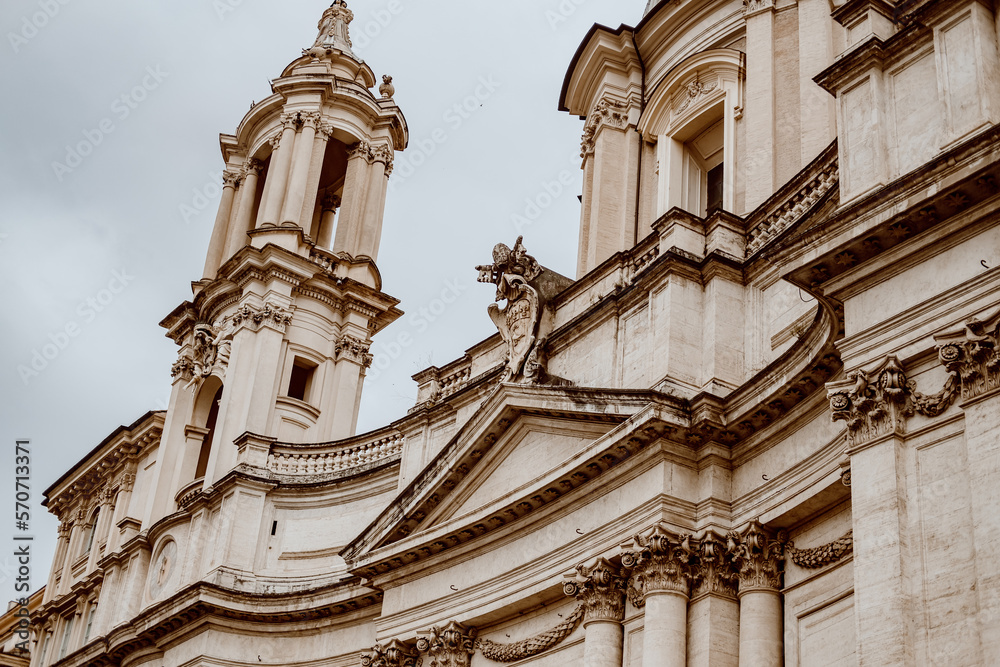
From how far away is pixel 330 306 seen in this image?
31.3 meters

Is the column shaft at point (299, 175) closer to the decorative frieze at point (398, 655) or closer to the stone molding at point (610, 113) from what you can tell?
the stone molding at point (610, 113)

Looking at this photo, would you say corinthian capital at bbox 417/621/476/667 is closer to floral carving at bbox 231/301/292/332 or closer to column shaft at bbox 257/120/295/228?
floral carving at bbox 231/301/292/332

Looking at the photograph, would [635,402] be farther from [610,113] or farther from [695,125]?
[610,113]

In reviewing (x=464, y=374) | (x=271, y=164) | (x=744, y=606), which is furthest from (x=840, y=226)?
(x=271, y=164)

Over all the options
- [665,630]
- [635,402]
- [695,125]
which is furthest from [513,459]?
[695,125]

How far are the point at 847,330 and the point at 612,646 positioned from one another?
5848mm

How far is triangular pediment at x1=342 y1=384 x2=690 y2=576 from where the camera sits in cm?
1748

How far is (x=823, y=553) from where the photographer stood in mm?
15227

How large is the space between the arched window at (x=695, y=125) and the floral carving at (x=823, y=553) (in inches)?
419

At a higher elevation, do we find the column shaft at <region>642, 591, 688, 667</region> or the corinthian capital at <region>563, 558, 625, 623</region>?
the corinthian capital at <region>563, 558, 625, 623</region>

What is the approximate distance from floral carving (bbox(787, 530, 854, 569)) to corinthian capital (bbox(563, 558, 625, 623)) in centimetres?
250

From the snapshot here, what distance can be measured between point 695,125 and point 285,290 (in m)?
10.0

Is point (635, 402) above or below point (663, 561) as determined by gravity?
above

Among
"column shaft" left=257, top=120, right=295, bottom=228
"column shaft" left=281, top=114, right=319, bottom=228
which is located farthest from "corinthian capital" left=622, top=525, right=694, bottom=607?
"column shaft" left=257, top=120, right=295, bottom=228
